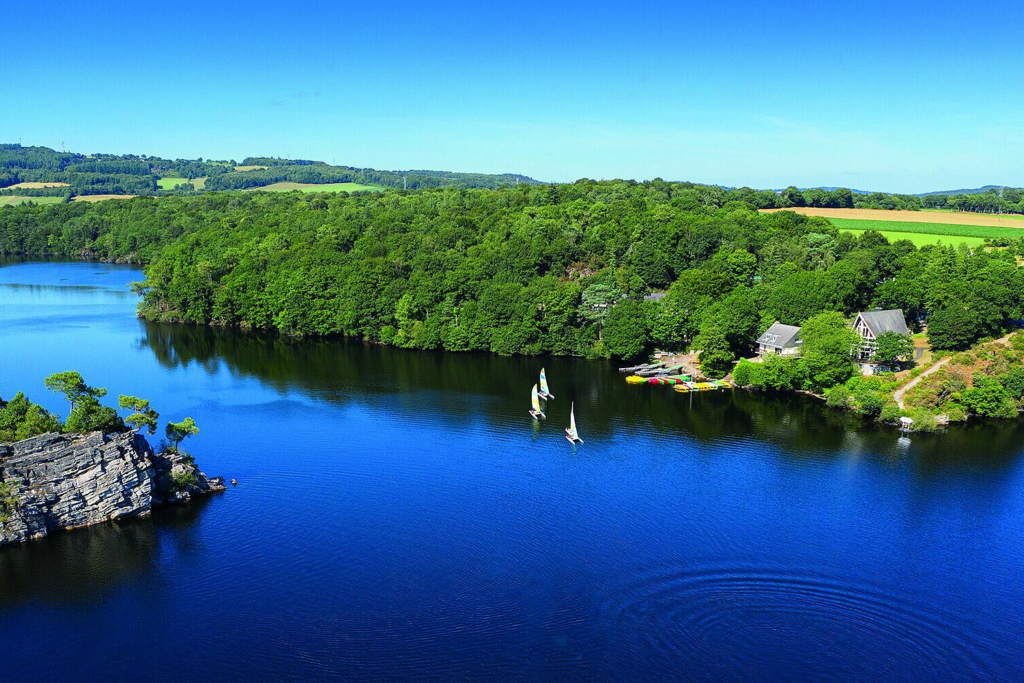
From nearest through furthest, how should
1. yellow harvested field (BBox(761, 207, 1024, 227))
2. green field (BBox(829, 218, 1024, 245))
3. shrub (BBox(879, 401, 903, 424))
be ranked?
shrub (BBox(879, 401, 903, 424)), green field (BBox(829, 218, 1024, 245)), yellow harvested field (BBox(761, 207, 1024, 227))

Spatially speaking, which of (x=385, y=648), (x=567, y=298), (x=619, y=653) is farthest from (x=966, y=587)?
(x=567, y=298)

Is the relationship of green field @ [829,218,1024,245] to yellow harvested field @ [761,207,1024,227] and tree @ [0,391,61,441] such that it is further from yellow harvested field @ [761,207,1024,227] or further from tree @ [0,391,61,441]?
tree @ [0,391,61,441]

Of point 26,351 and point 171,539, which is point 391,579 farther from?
point 26,351

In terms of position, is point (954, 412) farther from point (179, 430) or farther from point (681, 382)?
point (179, 430)

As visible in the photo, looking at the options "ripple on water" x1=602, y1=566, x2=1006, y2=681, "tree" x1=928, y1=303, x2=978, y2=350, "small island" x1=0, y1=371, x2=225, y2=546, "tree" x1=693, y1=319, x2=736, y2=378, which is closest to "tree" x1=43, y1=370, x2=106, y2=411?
"small island" x1=0, y1=371, x2=225, y2=546

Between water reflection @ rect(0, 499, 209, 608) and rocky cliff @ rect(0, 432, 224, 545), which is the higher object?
rocky cliff @ rect(0, 432, 224, 545)
